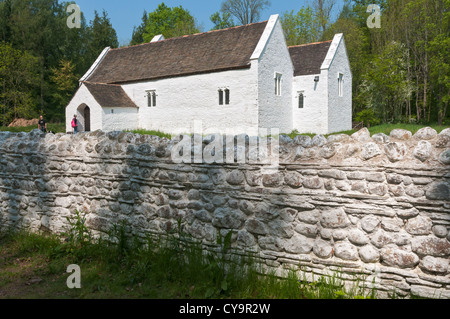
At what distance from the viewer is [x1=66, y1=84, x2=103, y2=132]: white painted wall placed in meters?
27.6

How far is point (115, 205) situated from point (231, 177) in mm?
2165

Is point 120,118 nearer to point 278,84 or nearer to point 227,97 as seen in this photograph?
point 227,97

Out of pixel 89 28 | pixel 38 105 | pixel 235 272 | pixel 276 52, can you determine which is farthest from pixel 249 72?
pixel 89 28

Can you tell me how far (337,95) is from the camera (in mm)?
31938

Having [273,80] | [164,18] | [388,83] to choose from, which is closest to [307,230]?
[273,80]

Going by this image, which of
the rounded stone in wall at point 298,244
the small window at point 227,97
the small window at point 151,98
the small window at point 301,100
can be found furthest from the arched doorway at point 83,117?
the rounded stone in wall at point 298,244

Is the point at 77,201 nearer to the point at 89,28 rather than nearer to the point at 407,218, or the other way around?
the point at 407,218

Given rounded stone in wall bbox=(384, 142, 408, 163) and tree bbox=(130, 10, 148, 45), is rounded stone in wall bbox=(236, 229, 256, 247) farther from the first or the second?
tree bbox=(130, 10, 148, 45)

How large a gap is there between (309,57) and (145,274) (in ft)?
99.0

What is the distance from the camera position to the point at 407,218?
371 cm

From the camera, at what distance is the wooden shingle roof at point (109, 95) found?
28.1 meters

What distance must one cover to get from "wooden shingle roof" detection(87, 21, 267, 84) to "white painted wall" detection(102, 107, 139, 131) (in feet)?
9.46

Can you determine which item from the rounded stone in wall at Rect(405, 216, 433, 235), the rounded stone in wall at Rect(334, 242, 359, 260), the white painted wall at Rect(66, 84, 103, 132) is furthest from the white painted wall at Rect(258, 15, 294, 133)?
the rounded stone in wall at Rect(405, 216, 433, 235)
